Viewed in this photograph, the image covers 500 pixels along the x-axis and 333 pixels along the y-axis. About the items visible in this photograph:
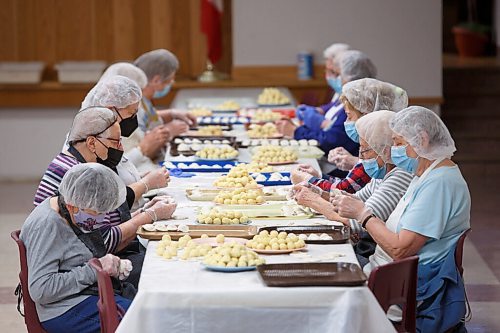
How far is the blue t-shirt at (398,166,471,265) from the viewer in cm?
450

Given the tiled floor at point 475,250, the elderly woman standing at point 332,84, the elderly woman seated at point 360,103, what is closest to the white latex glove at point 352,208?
the elderly woman seated at point 360,103

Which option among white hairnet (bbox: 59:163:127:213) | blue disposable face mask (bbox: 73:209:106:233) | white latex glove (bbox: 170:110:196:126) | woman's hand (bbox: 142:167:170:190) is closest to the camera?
white hairnet (bbox: 59:163:127:213)

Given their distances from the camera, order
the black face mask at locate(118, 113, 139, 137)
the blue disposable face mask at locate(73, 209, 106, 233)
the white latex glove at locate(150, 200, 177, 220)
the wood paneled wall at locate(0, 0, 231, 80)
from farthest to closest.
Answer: the wood paneled wall at locate(0, 0, 231, 80), the black face mask at locate(118, 113, 139, 137), the white latex glove at locate(150, 200, 177, 220), the blue disposable face mask at locate(73, 209, 106, 233)

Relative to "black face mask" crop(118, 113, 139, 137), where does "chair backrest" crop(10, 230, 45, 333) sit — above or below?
below

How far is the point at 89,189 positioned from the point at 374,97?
2.23m

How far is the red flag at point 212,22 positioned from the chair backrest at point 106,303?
676 centimetres

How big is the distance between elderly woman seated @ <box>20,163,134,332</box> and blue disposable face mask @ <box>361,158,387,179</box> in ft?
4.29

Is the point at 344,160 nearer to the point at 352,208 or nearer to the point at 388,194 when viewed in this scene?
the point at 388,194

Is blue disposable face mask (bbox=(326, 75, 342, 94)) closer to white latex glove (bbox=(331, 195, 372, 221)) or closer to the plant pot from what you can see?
white latex glove (bbox=(331, 195, 372, 221))

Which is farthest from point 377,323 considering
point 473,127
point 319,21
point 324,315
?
point 473,127

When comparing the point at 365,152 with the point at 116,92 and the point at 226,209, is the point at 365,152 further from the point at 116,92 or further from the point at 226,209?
the point at 116,92

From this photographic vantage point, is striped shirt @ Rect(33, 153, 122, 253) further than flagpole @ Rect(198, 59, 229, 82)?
No

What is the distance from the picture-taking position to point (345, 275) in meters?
3.85

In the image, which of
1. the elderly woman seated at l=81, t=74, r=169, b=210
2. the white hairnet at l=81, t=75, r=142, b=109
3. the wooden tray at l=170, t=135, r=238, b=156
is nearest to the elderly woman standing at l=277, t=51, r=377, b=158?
the wooden tray at l=170, t=135, r=238, b=156
